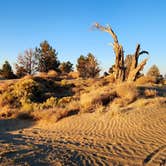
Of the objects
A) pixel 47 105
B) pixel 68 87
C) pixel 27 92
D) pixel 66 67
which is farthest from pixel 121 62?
pixel 66 67

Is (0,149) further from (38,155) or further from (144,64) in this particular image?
(144,64)

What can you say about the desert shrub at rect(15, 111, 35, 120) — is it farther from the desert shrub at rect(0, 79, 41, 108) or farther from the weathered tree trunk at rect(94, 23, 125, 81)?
the weathered tree trunk at rect(94, 23, 125, 81)

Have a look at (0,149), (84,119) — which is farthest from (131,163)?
(84,119)

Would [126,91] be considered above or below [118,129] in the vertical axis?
above

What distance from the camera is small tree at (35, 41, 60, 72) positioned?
157ft

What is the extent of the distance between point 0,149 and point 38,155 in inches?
46.7

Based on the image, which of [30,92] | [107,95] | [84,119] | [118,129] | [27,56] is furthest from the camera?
[27,56]

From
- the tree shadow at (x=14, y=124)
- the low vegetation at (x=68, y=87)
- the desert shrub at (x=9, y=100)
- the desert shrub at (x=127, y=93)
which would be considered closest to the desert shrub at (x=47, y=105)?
the low vegetation at (x=68, y=87)

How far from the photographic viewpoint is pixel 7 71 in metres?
44.0

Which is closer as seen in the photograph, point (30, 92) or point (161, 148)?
point (161, 148)

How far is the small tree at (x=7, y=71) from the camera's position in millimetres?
43719

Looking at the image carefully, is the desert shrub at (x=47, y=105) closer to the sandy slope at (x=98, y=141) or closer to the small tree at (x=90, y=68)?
the sandy slope at (x=98, y=141)

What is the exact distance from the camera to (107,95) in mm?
16984

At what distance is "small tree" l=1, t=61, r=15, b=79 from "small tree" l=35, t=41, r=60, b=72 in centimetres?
510
